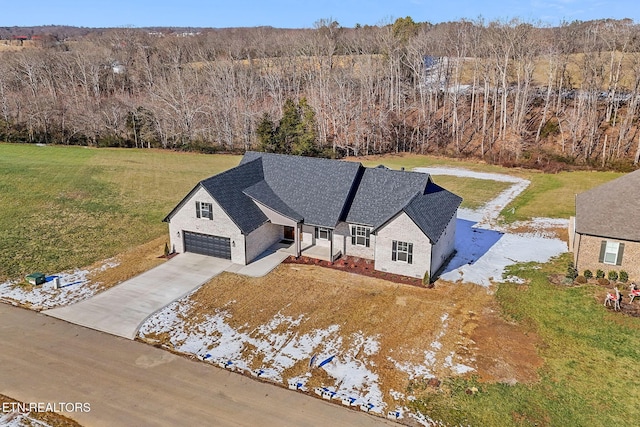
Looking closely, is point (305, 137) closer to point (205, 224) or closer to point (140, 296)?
point (205, 224)

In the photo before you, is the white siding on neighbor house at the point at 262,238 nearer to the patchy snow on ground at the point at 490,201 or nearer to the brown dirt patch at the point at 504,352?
the brown dirt patch at the point at 504,352

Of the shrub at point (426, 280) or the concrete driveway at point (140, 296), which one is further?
the shrub at point (426, 280)

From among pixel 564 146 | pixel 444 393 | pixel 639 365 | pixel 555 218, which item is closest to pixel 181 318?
pixel 444 393

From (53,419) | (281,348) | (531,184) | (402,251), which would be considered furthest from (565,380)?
(531,184)

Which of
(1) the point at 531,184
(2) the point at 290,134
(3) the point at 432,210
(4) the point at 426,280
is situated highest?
(2) the point at 290,134

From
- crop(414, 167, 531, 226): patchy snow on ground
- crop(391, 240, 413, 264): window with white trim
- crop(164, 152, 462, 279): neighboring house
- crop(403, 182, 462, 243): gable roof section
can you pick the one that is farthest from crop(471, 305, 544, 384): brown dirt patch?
crop(414, 167, 531, 226): patchy snow on ground

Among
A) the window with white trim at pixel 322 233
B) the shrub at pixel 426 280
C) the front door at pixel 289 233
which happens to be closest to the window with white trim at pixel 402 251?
the shrub at pixel 426 280

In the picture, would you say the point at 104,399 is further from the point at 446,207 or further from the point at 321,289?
the point at 446,207
